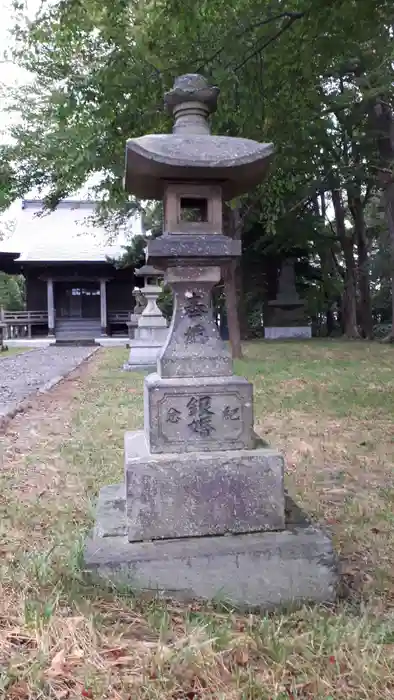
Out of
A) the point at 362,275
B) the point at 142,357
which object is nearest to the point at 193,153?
the point at 142,357

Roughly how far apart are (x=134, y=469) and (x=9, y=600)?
79 centimetres

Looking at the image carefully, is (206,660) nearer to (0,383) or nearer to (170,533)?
(170,533)

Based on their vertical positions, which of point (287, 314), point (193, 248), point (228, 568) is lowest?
point (228, 568)

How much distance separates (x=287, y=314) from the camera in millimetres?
24688

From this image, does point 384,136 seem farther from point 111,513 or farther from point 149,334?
point 111,513

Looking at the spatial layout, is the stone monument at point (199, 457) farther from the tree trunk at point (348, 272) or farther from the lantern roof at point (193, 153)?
the tree trunk at point (348, 272)

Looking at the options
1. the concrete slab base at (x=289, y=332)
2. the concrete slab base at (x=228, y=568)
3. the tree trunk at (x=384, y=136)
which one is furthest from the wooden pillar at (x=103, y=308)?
the concrete slab base at (x=228, y=568)

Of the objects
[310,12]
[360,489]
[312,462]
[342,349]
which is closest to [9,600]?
[360,489]

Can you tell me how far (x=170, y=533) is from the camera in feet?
9.37

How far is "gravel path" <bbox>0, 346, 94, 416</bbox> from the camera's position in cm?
897

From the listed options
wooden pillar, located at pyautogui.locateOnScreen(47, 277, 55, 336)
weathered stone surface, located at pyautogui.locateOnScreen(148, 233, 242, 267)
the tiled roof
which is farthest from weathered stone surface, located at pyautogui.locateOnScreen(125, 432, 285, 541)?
wooden pillar, located at pyautogui.locateOnScreen(47, 277, 55, 336)

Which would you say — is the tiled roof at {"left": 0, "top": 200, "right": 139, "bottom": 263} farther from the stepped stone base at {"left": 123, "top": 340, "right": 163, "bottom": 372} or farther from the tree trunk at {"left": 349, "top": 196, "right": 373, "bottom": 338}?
the stepped stone base at {"left": 123, "top": 340, "right": 163, "bottom": 372}

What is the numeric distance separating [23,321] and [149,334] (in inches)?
600

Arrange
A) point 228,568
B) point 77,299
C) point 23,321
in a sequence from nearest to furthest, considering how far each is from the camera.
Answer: point 228,568 < point 23,321 < point 77,299
